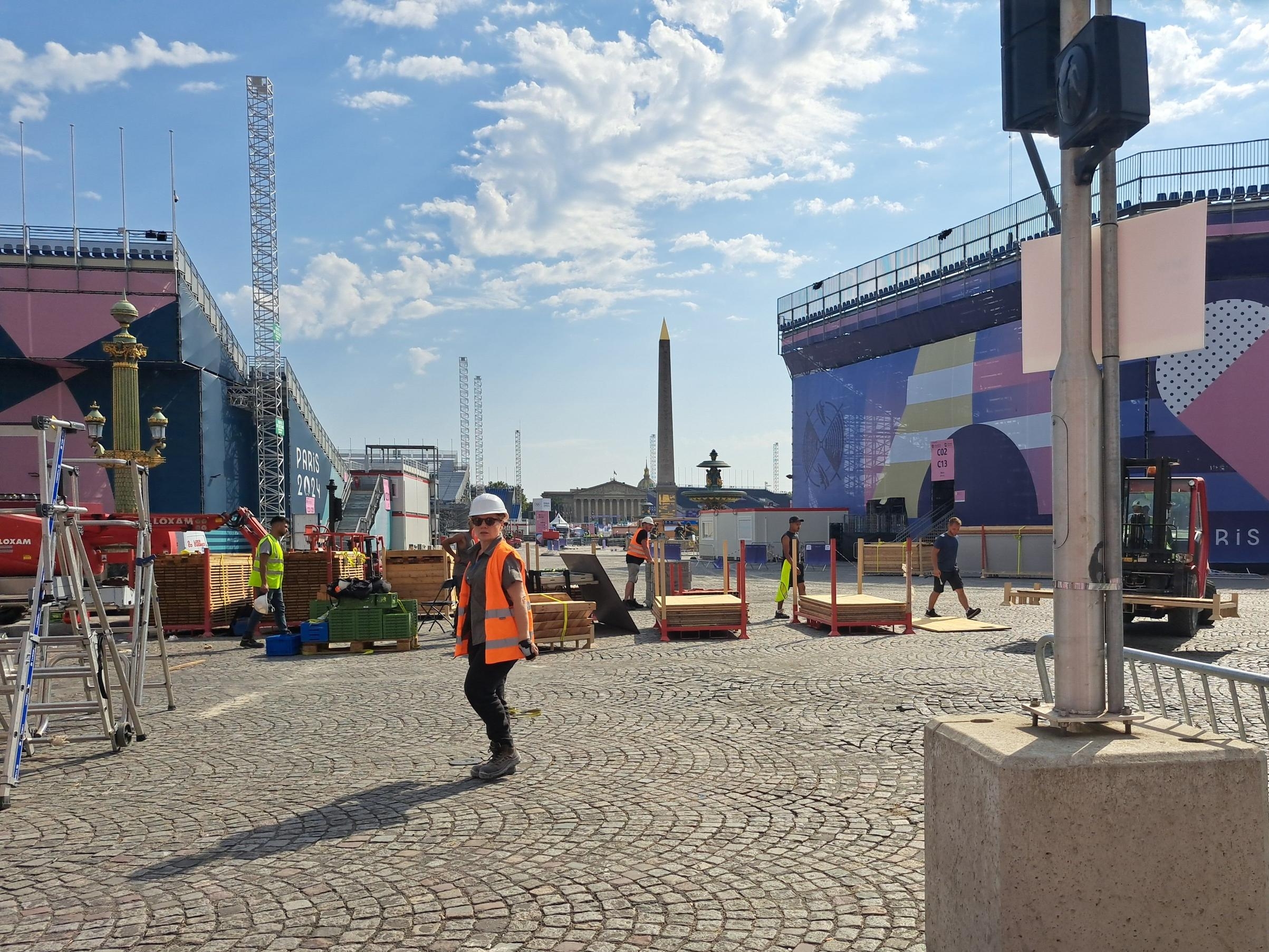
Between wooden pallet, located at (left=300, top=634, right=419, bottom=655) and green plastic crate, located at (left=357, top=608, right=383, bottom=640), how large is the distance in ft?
0.24

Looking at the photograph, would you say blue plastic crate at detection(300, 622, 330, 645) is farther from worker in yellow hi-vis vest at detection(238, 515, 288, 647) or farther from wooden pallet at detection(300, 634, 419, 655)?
worker in yellow hi-vis vest at detection(238, 515, 288, 647)

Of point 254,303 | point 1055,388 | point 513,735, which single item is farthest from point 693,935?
point 254,303

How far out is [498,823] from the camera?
5055 mm

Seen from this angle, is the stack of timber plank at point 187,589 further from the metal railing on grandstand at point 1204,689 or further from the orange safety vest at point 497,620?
the metal railing on grandstand at point 1204,689

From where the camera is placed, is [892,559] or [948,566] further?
[892,559]

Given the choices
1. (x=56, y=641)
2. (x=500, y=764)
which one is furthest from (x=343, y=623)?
(x=500, y=764)

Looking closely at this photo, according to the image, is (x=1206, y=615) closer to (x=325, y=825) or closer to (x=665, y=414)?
(x=325, y=825)

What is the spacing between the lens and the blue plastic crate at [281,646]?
41.7 ft

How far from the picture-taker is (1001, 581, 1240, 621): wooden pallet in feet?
39.5

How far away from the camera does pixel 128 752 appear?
272 inches

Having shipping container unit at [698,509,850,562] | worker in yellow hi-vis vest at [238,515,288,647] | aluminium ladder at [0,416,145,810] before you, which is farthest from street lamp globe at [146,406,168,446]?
shipping container unit at [698,509,850,562]

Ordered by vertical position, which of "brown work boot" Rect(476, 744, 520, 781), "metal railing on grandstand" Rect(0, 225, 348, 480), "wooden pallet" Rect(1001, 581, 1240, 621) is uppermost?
"metal railing on grandstand" Rect(0, 225, 348, 480)

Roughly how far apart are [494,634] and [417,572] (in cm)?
1229

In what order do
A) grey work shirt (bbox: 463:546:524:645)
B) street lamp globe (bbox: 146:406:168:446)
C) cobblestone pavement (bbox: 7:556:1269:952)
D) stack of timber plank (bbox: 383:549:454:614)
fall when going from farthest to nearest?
street lamp globe (bbox: 146:406:168:446)
stack of timber plank (bbox: 383:549:454:614)
grey work shirt (bbox: 463:546:524:645)
cobblestone pavement (bbox: 7:556:1269:952)
